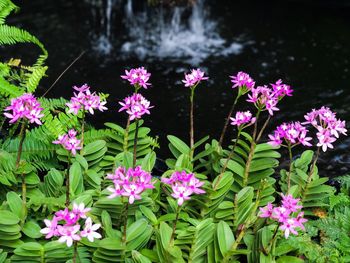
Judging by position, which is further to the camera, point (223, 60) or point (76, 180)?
point (223, 60)

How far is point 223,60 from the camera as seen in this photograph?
601 centimetres

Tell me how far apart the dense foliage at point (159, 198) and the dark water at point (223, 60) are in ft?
3.31

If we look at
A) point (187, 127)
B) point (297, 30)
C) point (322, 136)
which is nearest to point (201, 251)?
point (322, 136)

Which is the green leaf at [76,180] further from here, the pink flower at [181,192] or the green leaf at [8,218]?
the pink flower at [181,192]

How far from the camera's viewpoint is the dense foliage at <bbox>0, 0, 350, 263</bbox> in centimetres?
237

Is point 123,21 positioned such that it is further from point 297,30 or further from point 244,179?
point 244,179

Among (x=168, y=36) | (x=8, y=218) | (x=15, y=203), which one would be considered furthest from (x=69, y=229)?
(x=168, y=36)

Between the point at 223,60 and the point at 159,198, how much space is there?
3.46m

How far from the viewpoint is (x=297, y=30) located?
6715 mm

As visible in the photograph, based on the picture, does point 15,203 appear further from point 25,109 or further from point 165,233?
point 165,233

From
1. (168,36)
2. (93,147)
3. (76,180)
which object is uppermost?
(168,36)

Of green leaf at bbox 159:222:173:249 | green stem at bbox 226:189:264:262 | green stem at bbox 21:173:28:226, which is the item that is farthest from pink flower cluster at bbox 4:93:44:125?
green stem at bbox 226:189:264:262

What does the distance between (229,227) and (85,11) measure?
19.5 feet

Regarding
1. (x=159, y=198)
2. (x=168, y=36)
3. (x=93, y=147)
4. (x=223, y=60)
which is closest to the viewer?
(x=159, y=198)
